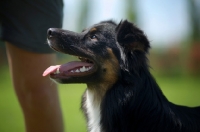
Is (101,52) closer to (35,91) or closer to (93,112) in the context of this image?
(93,112)

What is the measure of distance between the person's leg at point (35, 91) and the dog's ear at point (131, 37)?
3.00 feet

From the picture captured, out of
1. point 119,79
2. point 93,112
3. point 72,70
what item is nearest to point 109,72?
point 119,79

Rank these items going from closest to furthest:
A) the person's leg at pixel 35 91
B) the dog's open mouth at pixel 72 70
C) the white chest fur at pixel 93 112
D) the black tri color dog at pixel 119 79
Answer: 1. the black tri color dog at pixel 119 79
2. the dog's open mouth at pixel 72 70
3. the white chest fur at pixel 93 112
4. the person's leg at pixel 35 91

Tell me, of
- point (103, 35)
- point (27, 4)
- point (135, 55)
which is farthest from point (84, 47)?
point (27, 4)

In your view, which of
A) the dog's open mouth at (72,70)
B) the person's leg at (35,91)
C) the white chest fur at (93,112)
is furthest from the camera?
the person's leg at (35,91)

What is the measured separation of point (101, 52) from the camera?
4188 mm

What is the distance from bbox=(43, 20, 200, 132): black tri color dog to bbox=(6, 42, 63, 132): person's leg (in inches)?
14.6

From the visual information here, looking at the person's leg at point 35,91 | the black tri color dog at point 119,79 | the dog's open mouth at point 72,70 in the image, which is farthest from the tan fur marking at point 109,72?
the person's leg at point 35,91

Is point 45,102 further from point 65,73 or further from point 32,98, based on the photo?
point 65,73

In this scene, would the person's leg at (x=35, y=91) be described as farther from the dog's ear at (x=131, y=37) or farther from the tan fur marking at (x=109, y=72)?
the dog's ear at (x=131, y=37)

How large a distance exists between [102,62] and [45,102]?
832mm

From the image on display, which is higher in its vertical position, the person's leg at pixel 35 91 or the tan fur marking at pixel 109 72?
the tan fur marking at pixel 109 72

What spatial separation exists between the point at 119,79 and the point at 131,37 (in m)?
0.43

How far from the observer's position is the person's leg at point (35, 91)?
4.54 m
